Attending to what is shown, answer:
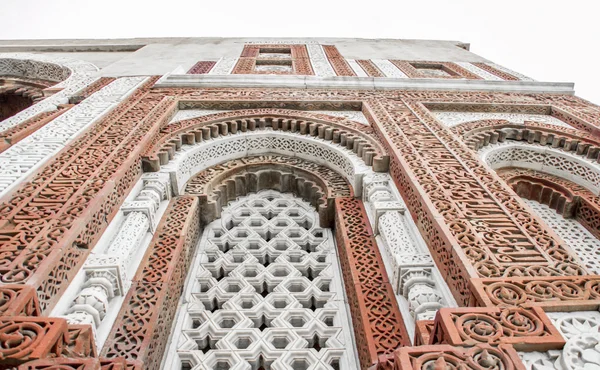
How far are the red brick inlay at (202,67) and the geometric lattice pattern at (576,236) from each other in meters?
4.43

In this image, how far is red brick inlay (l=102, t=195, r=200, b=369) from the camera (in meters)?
2.31

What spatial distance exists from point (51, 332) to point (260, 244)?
202 cm

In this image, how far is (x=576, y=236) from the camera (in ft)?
12.3

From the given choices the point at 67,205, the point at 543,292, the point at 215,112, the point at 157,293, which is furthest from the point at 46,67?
the point at 543,292

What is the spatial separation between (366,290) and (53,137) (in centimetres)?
277

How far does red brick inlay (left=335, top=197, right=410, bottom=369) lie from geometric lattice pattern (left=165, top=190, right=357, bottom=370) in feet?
0.50

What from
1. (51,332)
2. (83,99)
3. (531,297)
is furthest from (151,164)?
(531,297)

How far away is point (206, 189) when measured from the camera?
394cm

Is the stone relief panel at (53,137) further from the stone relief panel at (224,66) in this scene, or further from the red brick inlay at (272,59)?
the red brick inlay at (272,59)

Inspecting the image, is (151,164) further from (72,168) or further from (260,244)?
(260,244)

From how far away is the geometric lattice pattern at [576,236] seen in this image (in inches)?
134

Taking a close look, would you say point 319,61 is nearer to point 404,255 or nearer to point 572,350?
point 404,255

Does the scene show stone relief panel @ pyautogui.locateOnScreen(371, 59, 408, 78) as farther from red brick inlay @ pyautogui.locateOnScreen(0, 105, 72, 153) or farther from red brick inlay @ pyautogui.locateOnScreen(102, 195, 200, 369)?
red brick inlay @ pyautogui.locateOnScreen(0, 105, 72, 153)

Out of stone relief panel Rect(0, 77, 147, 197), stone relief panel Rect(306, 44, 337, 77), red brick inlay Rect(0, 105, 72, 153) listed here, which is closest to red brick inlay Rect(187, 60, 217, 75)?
stone relief panel Rect(0, 77, 147, 197)
